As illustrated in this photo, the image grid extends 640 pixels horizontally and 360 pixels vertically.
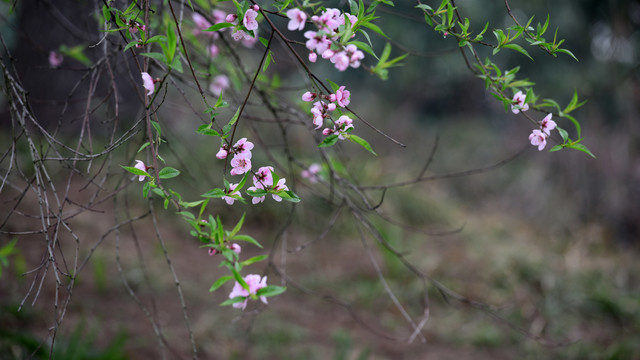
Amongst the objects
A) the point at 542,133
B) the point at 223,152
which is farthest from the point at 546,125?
the point at 223,152

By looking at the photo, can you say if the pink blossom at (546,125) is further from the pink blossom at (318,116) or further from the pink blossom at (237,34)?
the pink blossom at (237,34)

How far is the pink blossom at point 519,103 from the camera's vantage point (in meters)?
1.12

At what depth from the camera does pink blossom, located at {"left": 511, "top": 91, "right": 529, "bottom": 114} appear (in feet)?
3.68

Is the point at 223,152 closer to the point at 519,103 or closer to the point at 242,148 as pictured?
the point at 242,148

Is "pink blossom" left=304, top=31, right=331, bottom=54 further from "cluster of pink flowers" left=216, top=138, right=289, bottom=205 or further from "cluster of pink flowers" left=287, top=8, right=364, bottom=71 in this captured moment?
"cluster of pink flowers" left=216, top=138, right=289, bottom=205

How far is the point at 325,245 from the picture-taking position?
13.3ft

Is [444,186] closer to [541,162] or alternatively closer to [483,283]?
[541,162]

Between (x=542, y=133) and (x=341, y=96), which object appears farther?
(x=542, y=133)

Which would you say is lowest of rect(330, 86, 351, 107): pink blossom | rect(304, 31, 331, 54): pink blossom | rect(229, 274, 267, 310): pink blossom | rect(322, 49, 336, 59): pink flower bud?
rect(229, 274, 267, 310): pink blossom

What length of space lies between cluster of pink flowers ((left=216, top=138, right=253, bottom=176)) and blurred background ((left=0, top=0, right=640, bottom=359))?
335 millimetres

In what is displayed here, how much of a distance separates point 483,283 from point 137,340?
2613mm

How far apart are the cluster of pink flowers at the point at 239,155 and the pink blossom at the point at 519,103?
0.71 metres

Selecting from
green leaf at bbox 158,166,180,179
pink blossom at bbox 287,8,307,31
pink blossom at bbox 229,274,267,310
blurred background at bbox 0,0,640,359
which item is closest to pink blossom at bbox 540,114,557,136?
blurred background at bbox 0,0,640,359

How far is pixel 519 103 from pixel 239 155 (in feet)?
2.54
